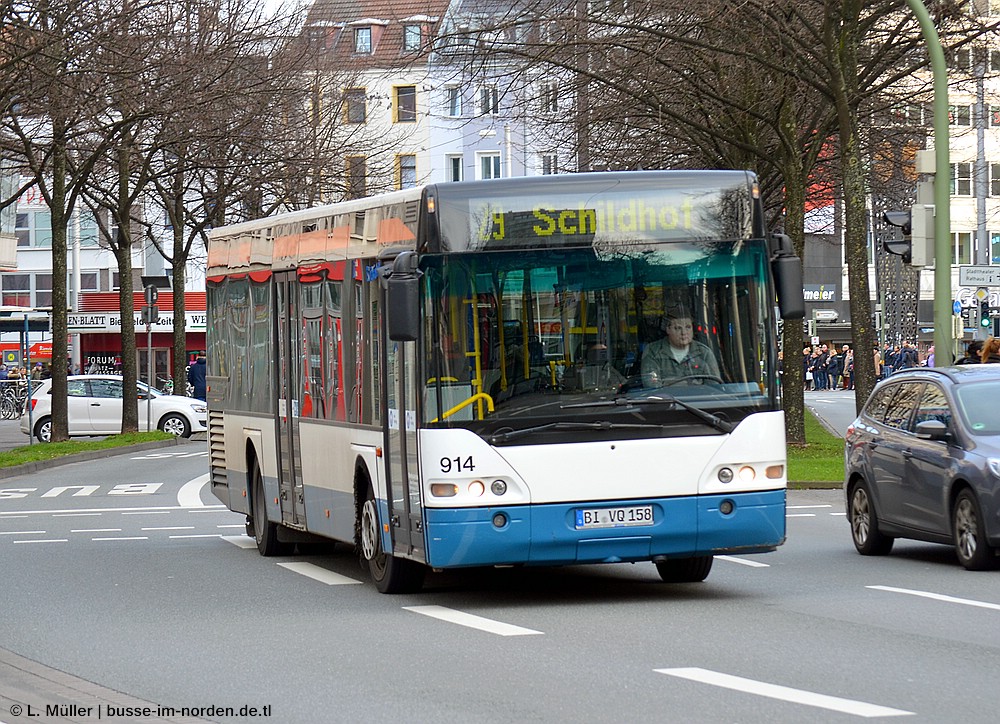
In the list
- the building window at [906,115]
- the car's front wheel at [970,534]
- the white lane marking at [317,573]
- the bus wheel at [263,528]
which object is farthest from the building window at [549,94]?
the car's front wheel at [970,534]

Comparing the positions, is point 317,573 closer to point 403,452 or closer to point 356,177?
point 403,452

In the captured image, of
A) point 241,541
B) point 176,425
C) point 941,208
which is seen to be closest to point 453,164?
point 176,425

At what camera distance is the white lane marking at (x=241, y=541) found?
58.8ft

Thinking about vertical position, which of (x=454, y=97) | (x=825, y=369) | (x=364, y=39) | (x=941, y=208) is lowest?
(x=825, y=369)

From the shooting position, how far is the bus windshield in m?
11.9

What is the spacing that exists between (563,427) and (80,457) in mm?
24200

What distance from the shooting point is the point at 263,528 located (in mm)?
16703

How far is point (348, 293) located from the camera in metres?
13.7

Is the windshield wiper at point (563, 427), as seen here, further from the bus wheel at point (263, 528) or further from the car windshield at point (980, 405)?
the bus wheel at point (263, 528)

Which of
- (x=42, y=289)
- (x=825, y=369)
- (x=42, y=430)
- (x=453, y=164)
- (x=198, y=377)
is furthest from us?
(x=42, y=289)

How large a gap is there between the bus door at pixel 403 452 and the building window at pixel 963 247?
80.2 metres

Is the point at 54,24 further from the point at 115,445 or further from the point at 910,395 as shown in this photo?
the point at 910,395

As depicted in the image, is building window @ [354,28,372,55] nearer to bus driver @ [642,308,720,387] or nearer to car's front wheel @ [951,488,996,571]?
car's front wheel @ [951,488,996,571]

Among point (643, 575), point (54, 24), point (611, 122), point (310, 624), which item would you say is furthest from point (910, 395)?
point (611, 122)
